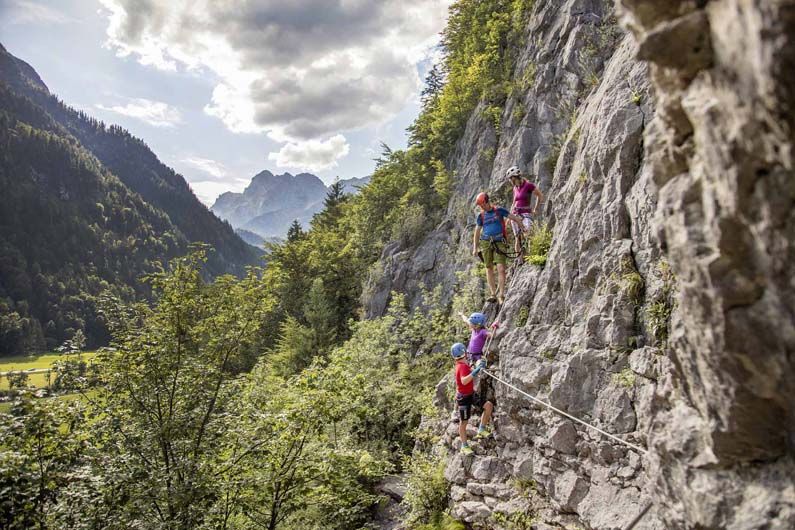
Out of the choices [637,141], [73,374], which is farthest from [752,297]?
[73,374]

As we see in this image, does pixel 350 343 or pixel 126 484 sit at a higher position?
pixel 350 343

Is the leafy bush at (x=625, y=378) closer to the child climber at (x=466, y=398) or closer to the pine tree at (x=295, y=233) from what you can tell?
the child climber at (x=466, y=398)

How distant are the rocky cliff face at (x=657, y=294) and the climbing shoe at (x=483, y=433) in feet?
0.59

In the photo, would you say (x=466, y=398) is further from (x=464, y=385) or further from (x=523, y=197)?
(x=523, y=197)

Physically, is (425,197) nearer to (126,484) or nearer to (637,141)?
(637,141)

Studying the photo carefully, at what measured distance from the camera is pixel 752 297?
2.78 metres

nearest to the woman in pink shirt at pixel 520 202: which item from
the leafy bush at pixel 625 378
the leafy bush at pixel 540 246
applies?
the leafy bush at pixel 540 246

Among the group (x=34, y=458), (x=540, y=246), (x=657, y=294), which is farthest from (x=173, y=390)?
(x=657, y=294)

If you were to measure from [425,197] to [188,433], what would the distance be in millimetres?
18849

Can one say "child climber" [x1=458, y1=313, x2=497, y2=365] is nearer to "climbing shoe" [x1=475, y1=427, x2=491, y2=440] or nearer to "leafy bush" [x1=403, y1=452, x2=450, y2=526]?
"climbing shoe" [x1=475, y1=427, x2=491, y2=440]

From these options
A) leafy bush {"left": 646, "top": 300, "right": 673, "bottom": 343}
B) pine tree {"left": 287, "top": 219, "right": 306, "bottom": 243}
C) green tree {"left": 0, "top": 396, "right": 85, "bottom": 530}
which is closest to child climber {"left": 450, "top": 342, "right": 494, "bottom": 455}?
leafy bush {"left": 646, "top": 300, "right": 673, "bottom": 343}

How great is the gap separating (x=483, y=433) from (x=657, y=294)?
4.44 meters

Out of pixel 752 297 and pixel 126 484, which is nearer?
pixel 752 297

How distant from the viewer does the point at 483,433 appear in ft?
28.7
